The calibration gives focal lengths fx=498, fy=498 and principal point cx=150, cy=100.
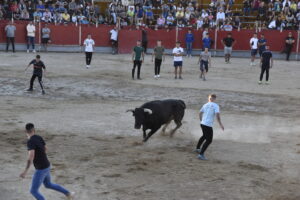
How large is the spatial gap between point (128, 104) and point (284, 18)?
19148 mm

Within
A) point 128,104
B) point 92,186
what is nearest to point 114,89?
point 128,104

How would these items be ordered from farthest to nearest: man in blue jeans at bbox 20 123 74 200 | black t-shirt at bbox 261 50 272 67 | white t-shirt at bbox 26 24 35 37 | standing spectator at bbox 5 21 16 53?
white t-shirt at bbox 26 24 35 37 → standing spectator at bbox 5 21 16 53 → black t-shirt at bbox 261 50 272 67 → man in blue jeans at bbox 20 123 74 200

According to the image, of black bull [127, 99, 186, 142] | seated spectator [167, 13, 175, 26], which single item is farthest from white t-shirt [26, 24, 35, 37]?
black bull [127, 99, 186, 142]

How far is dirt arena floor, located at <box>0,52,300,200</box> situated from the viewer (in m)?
8.35

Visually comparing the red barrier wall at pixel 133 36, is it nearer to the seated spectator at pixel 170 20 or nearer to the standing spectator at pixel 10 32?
the seated spectator at pixel 170 20

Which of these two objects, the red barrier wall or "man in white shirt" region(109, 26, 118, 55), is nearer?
"man in white shirt" region(109, 26, 118, 55)

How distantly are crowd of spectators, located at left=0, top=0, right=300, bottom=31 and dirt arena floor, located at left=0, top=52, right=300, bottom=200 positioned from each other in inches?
412

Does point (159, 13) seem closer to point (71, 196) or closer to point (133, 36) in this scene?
point (133, 36)

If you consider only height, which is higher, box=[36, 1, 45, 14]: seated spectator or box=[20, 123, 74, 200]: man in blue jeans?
box=[36, 1, 45, 14]: seated spectator

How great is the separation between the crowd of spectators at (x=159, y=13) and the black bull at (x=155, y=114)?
816 inches

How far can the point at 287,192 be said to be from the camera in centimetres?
833

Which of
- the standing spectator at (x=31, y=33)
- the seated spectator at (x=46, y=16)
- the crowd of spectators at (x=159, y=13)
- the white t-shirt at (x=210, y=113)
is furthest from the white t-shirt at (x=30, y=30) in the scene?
the white t-shirt at (x=210, y=113)

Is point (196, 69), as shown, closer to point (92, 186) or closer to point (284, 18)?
point (284, 18)

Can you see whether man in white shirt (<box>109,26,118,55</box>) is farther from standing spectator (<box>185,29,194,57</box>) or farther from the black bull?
the black bull
